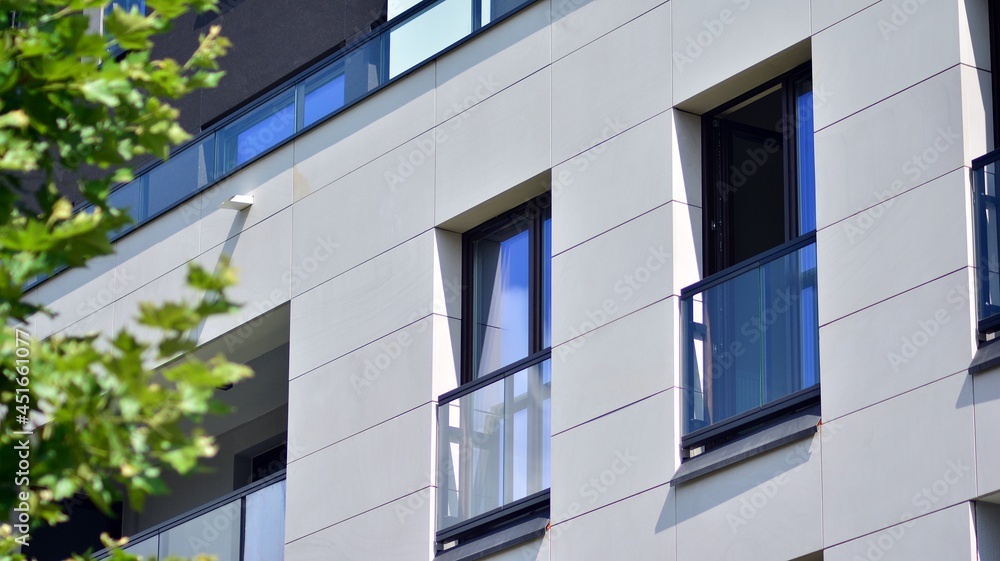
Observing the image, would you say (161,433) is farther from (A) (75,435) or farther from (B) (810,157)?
(B) (810,157)

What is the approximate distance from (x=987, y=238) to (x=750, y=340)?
2.22 metres

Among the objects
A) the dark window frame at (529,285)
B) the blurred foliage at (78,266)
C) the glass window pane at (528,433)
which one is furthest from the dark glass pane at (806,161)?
the blurred foliage at (78,266)

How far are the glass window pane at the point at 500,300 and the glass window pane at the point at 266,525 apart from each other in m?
2.81

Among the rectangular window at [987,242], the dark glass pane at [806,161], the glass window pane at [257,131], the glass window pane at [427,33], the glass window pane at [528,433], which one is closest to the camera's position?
the rectangular window at [987,242]

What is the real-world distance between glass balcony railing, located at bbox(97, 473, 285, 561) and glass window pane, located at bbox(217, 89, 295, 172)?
3.49 meters

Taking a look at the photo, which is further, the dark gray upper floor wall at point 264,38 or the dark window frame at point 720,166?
the dark gray upper floor wall at point 264,38

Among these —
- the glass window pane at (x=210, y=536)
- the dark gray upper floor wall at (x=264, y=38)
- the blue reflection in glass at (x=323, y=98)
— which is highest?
the dark gray upper floor wall at (x=264, y=38)

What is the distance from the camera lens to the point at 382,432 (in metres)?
16.5

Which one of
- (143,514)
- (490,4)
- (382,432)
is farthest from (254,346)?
(143,514)

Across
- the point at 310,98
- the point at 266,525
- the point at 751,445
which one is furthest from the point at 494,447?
the point at 310,98

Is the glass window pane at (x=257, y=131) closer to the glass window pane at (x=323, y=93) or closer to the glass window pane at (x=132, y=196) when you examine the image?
the glass window pane at (x=323, y=93)

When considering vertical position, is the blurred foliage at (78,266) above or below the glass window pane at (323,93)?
below

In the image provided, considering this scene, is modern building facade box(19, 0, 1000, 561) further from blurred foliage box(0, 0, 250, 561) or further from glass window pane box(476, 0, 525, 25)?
blurred foliage box(0, 0, 250, 561)

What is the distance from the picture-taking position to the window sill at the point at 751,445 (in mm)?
12375
